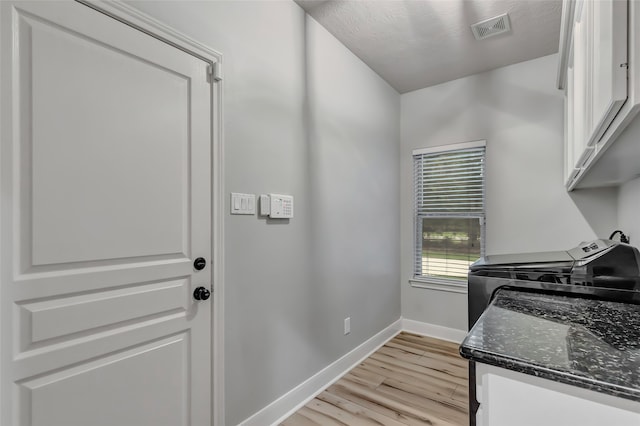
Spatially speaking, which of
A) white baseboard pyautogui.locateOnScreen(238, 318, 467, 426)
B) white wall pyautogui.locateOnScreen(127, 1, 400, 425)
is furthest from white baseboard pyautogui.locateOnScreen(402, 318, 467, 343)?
white wall pyautogui.locateOnScreen(127, 1, 400, 425)

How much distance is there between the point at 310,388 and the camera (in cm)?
225

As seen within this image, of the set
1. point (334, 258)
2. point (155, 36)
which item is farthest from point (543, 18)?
point (155, 36)

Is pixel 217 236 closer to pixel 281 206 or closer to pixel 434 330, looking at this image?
pixel 281 206

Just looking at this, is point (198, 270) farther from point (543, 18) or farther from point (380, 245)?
point (543, 18)

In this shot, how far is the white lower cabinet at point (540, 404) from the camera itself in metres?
0.67

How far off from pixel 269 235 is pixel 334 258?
29.9 inches

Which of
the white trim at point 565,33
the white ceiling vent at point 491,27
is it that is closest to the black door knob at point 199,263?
the white trim at point 565,33

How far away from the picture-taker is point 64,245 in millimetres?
1123

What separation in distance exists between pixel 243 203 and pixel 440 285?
8.02 ft

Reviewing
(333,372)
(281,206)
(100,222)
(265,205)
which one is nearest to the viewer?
(100,222)

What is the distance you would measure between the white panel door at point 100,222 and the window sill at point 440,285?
8.22ft

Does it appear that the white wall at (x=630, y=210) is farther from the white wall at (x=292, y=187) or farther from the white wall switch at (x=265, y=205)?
the white wall switch at (x=265, y=205)

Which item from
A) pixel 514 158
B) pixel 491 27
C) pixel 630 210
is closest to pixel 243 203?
pixel 491 27

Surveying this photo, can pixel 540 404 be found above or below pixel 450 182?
below
